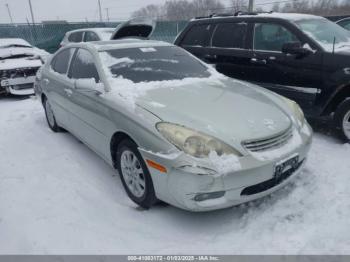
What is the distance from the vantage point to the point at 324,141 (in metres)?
4.62

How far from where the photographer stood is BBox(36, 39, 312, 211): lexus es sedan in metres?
2.68

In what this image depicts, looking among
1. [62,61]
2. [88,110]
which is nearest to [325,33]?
[88,110]

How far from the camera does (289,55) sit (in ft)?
16.0

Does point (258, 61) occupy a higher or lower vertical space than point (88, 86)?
lower

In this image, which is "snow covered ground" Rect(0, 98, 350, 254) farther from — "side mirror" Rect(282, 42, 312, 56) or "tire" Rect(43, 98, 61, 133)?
"side mirror" Rect(282, 42, 312, 56)

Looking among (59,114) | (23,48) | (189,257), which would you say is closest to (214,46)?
(59,114)

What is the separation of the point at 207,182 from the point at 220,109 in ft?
2.80

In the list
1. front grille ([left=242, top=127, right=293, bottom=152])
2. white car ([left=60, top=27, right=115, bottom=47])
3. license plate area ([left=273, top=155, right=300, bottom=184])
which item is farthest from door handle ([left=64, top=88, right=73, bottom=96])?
white car ([left=60, top=27, right=115, bottom=47])

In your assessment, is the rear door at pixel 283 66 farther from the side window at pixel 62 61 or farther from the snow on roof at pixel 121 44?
the side window at pixel 62 61

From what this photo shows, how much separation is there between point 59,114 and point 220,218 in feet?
9.83

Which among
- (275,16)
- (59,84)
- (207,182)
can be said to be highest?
(275,16)

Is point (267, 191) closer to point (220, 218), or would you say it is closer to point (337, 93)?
point (220, 218)

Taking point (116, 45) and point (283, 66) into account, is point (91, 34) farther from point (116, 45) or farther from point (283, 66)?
point (283, 66)

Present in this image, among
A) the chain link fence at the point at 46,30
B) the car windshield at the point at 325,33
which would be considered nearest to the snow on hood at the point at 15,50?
the car windshield at the point at 325,33
